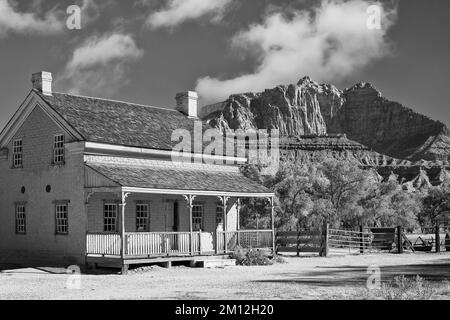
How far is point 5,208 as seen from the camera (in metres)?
28.3

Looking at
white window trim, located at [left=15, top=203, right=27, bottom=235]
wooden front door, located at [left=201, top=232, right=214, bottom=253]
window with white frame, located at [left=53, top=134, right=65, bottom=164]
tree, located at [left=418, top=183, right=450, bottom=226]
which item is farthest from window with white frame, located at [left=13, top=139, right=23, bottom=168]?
tree, located at [left=418, top=183, right=450, bottom=226]

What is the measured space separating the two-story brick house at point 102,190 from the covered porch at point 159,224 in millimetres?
40

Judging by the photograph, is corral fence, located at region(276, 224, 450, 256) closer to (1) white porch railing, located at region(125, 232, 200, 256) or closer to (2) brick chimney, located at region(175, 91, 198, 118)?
(2) brick chimney, located at region(175, 91, 198, 118)

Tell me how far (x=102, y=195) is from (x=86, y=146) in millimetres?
2065

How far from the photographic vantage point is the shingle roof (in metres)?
25.2

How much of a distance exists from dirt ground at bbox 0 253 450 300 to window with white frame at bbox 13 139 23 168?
21.4 ft

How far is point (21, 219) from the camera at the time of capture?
1081 inches

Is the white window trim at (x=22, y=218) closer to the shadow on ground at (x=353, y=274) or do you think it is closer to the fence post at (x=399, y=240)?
the shadow on ground at (x=353, y=274)

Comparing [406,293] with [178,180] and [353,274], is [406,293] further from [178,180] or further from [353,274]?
[178,180]

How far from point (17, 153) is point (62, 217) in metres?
4.52

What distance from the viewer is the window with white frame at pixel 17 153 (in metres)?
27.8
